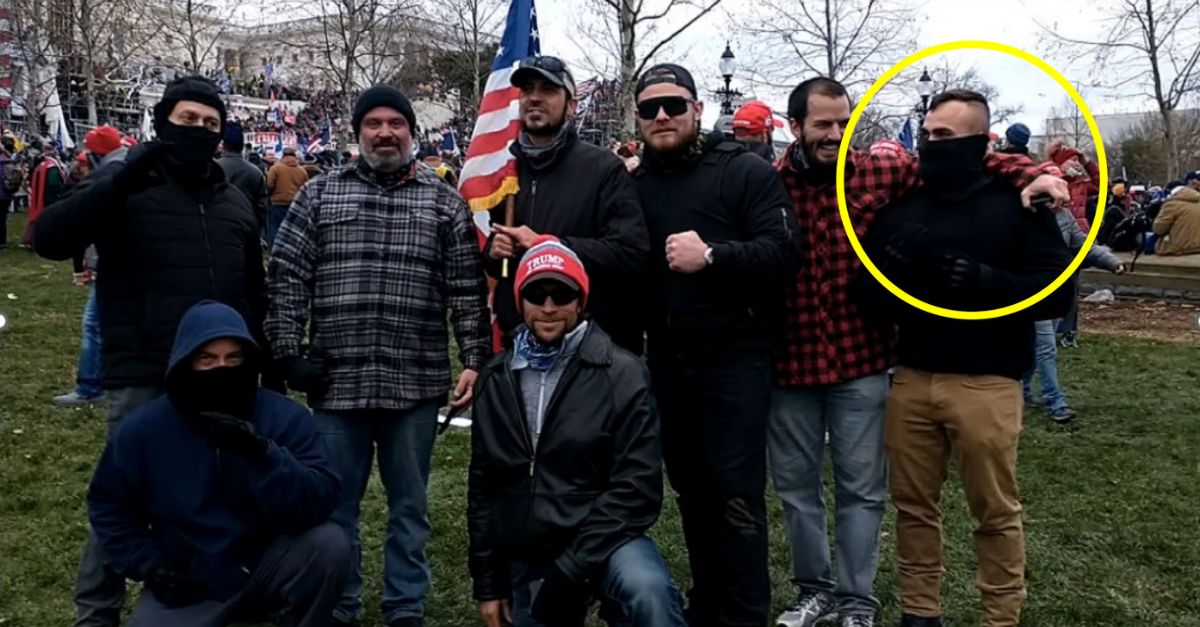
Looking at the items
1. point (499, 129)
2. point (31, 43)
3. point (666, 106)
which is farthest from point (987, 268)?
point (31, 43)

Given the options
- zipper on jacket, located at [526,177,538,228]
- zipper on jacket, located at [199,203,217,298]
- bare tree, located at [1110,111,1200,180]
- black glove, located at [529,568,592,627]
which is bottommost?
black glove, located at [529,568,592,627]

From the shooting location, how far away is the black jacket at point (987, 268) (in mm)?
3857

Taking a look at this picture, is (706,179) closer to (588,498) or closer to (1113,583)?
(588,498)

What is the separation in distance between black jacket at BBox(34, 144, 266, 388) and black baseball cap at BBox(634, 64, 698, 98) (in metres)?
1.81

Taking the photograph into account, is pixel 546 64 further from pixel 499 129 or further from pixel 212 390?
pixel 212 390

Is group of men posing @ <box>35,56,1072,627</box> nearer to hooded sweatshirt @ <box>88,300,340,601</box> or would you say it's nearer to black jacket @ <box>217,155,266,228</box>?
hooded sweatshirt @ <box>88,300,340,601</box>

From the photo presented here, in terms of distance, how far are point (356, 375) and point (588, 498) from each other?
115 cm

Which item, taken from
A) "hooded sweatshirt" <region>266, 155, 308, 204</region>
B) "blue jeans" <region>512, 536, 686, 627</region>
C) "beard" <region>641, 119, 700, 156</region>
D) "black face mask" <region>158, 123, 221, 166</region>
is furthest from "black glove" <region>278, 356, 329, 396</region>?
"hooded sweatshirt" <region>266, 155, 308, 204</region>

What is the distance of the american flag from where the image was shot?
4.43 m

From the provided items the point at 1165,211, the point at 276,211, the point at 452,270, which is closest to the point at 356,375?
the point at 452,270

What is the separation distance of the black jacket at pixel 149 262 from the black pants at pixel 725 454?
72.9 inches

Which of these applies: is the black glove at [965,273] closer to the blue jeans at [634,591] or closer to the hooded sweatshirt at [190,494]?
the blue jeans at [634,591]

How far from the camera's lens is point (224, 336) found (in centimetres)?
357

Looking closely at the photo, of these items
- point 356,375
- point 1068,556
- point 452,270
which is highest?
point 452,270
